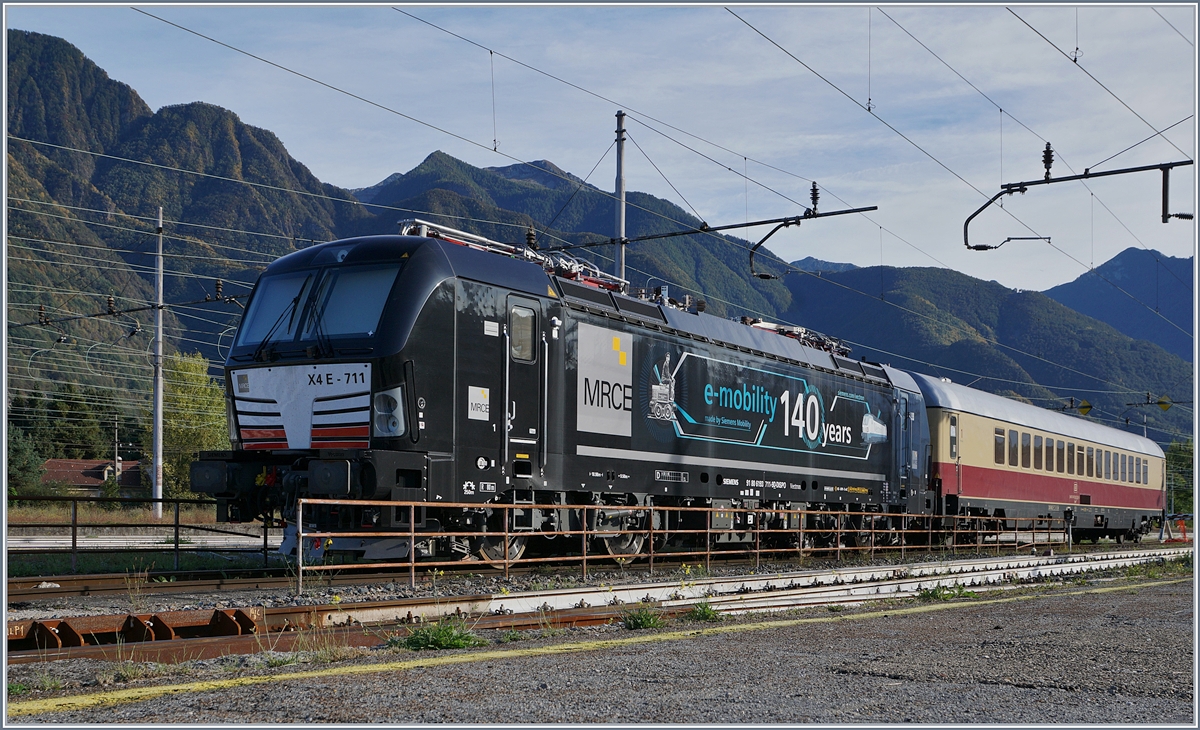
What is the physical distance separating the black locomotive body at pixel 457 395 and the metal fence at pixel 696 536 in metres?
0.30

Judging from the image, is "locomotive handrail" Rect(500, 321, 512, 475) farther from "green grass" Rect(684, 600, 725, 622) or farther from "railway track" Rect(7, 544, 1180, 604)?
"green grass" Rect(684, 600, 725, 622)

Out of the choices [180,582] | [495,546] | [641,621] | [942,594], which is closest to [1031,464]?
[942,594]

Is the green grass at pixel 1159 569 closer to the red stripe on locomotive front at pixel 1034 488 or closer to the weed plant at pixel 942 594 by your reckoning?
the red stripe on locomotive front at pixel 1034 488

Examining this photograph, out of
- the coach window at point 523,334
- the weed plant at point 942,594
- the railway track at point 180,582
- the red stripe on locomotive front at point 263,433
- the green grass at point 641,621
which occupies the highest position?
the coach window at point 523,334

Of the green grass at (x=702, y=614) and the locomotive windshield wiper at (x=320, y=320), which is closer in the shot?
the green grass at (x=702, y=614)

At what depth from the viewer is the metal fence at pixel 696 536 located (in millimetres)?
11531

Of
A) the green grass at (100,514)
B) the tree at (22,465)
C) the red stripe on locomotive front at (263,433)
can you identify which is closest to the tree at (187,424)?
the tree at (22,465)

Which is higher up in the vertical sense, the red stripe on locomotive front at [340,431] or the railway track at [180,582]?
the red stripe on locomotive front at [340,431]

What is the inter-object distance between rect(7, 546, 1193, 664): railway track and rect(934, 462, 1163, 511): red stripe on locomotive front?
12136 millimetres

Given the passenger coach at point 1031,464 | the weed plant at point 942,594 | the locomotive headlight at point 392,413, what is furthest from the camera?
the passenger coach at point 1031,464

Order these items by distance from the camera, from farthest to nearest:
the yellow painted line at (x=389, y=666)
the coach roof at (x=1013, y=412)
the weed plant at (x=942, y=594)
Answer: the coach roof at (x=1013, y=412) → the weed plant at (x=942, y=594) → the yellow painted line at (x=389, y=666)

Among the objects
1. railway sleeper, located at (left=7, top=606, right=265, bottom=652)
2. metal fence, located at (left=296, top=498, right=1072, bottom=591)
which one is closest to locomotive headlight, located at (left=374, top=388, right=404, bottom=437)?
metal fence, located at (left=296, top=498, right=1072, bottom=591)

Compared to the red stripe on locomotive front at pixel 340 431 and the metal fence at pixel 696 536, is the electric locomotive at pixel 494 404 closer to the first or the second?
the red stripe on locomotive front at pixel 340 431

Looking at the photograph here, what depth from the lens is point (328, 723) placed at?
5.20m
